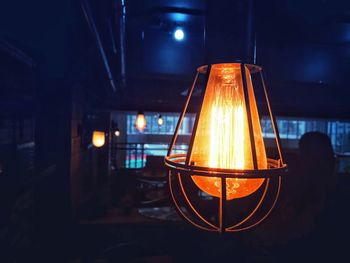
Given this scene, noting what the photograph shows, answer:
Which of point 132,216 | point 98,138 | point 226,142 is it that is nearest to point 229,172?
point 226,142

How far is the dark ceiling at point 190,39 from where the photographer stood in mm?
970

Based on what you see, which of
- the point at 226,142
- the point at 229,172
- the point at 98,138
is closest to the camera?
the point at 229,172

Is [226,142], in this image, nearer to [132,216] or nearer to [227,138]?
[227,138]

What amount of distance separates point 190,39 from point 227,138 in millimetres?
4186

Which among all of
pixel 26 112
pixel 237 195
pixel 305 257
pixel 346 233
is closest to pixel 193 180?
pixel 237 195

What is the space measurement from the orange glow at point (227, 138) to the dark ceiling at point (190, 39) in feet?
0.41

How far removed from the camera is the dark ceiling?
3.18ft

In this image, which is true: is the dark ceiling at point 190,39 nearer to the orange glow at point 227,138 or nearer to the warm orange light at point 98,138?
the orange glow at point 227,138

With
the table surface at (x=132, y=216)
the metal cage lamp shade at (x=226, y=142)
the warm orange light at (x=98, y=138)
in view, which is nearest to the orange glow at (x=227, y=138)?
the metal cage lamp shade at (x=226, y=142)

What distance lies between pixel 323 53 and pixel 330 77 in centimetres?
52

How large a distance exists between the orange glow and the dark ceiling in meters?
0.12

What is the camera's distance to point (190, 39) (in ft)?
15.1

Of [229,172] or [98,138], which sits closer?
[229,172]

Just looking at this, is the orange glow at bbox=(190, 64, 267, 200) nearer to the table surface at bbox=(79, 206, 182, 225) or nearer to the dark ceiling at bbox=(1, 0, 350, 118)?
the dark ceiling at bbox=(1, 0, 350, 118)
